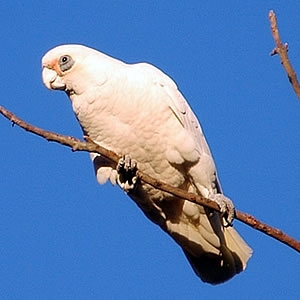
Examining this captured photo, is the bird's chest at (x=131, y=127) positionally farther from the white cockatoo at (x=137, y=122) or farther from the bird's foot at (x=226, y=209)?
the bird's foot at (x=226, y=209)

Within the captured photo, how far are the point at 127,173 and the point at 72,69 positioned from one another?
682 millimetres

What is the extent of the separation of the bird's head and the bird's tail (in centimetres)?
122

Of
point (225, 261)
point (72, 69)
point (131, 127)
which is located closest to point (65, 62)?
point (72, 69)

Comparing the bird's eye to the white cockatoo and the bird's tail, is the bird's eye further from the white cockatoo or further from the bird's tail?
the bird's tail

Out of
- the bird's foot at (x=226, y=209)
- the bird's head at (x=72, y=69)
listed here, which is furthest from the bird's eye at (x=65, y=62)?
the bird's foot at (x=226, y=209)

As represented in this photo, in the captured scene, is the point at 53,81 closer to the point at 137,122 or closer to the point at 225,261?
the point at 137,122

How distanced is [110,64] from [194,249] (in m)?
1.27

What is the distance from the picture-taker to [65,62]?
4.12 meters

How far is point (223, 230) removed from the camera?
4.45 meters

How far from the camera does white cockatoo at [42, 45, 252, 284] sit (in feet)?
13.0

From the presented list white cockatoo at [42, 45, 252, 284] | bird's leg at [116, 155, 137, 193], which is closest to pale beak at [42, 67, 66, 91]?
white cockatoo at [42, 45, 252, 284]

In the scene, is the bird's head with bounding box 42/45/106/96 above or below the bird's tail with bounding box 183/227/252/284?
above

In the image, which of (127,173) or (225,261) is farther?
(225,261)

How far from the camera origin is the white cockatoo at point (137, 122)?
3957 mm
